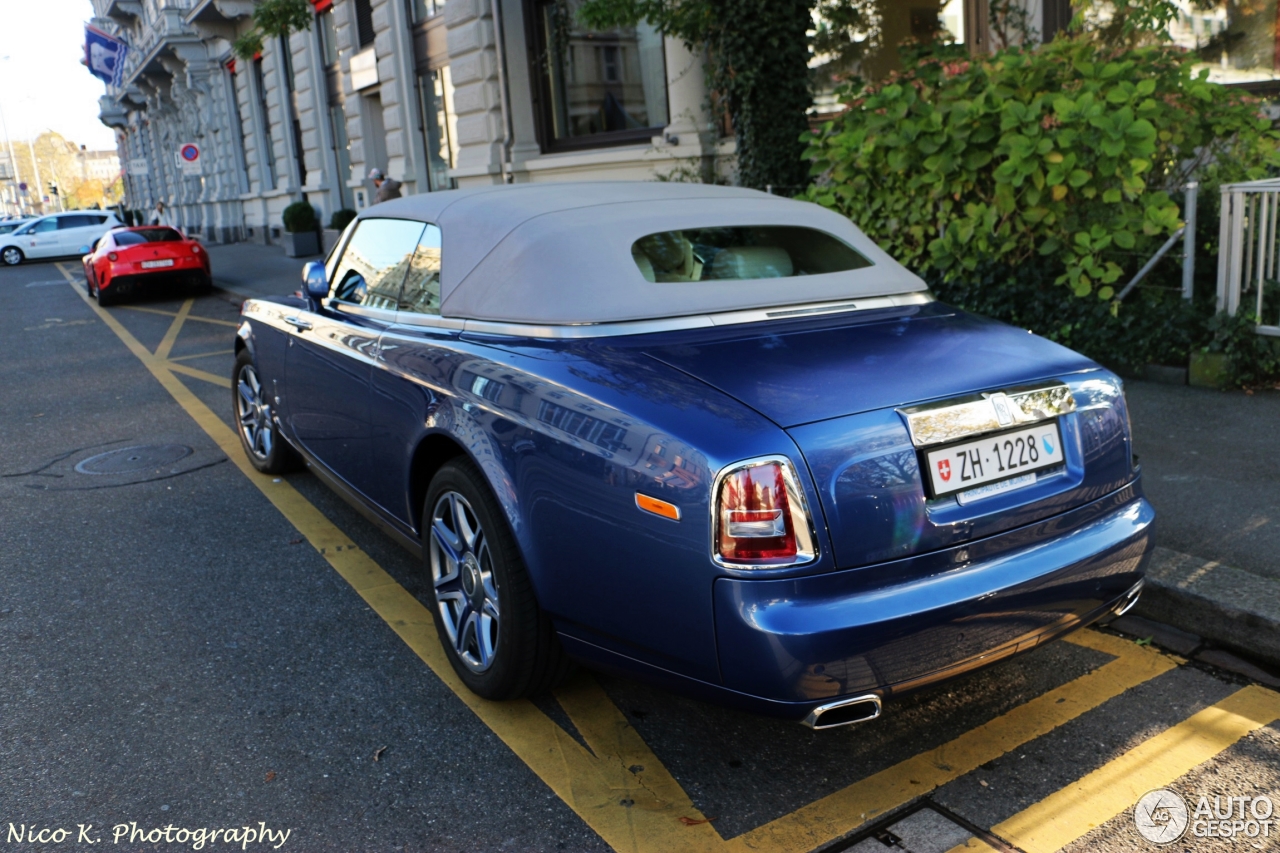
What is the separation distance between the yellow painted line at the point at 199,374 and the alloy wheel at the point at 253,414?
9.96 ft

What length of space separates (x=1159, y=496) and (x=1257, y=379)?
2.24 m

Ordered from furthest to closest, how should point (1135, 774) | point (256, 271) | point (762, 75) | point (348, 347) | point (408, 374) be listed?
point (256, 271) → point (762, 75) → point (348, 347) → point (408, 374) → point (1135, 774)

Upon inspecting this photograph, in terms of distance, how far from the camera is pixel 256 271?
68.9 feet

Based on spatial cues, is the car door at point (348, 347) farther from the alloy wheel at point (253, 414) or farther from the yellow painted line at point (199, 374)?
the yellow painted line at point (199, 374)

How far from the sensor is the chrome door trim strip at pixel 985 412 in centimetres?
261

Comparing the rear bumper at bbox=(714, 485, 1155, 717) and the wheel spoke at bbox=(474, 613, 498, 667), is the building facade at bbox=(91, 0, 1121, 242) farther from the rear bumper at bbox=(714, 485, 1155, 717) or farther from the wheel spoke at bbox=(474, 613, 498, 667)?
the wheel spoke at bbox=(474, 613, 498, 667)

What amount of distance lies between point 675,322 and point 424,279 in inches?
44.6

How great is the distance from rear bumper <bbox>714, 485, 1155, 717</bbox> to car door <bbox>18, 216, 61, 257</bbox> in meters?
36.9

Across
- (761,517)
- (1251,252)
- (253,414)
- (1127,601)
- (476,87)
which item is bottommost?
(1127,601)

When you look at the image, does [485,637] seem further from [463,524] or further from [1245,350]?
[1245,350]

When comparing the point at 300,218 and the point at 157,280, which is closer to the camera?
the point at 157,280

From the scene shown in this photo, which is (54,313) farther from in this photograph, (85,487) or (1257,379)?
(1257,379)

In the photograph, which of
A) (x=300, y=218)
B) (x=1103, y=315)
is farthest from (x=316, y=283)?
(x=300, y=218)

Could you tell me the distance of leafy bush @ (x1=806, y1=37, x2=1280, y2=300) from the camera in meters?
6.55
